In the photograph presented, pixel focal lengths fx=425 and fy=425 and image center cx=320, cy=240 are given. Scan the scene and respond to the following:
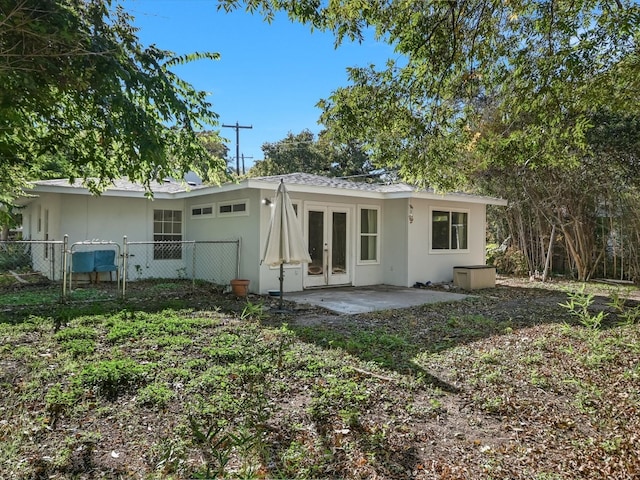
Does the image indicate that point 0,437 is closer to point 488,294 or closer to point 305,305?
point 305,305

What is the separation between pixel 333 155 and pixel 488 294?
18.1 metres

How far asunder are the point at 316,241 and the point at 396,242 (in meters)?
2.36

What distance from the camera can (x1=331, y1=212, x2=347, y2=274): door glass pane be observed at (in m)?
10.7

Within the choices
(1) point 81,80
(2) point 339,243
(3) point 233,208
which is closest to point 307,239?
(2) point 339,243

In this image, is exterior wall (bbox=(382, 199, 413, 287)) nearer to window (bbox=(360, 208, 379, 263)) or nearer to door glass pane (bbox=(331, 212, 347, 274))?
window (bbox=(360, 208, 379, 263))

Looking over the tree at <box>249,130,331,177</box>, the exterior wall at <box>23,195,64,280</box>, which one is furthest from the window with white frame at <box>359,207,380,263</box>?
the tree at <box>249,130,331,177</box>

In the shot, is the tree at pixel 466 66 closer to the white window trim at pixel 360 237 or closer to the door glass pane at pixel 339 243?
the door glass pane at pixel 339 243

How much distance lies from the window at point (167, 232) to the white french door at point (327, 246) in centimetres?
439

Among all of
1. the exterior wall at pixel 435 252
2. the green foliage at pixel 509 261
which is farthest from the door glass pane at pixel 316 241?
the green foliage at pixel 509 261

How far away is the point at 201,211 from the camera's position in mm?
11688

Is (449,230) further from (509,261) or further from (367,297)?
(367,297)

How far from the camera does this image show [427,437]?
3.08 metres

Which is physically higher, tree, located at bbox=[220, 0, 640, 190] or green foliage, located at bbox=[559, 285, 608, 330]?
tree, located at bbox=[220, 0, 640, 190]

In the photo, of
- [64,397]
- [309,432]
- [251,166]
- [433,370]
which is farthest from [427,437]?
[251,166]
